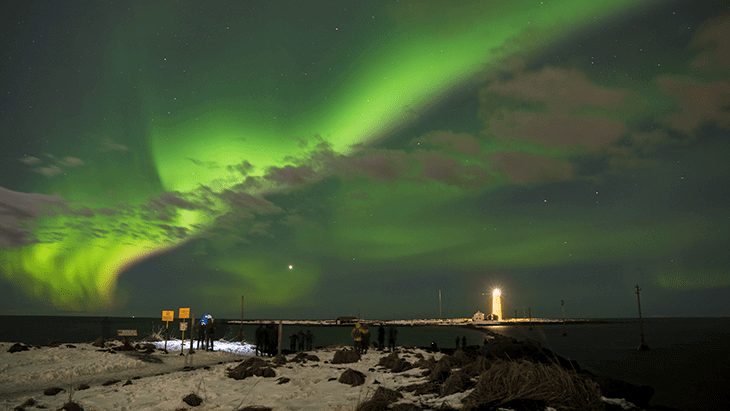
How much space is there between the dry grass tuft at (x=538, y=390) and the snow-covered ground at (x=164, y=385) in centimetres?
70

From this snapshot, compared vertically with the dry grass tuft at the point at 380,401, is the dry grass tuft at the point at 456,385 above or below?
above

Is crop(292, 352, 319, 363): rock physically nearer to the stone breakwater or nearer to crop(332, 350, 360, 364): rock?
crop(332, 350, 360, 364): rock

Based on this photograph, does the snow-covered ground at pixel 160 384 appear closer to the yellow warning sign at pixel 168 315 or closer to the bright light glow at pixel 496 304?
the yellow warning sign at pixel 168 315

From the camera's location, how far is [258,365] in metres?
17.5

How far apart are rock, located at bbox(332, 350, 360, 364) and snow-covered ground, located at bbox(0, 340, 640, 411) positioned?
44 centimetres

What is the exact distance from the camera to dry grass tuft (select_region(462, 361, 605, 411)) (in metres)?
8.07

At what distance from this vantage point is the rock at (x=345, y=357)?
21475 millimetres

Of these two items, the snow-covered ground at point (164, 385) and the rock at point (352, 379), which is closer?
the snow-covered ground at point (164, 385)

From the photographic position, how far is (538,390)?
8383 millimetres

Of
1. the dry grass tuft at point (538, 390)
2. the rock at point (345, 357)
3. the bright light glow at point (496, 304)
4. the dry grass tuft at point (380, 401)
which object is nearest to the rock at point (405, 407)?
the dry grass tuft at point (380, 401)

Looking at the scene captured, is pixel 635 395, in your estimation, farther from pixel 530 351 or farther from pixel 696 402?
pixel 696 402

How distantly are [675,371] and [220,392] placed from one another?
167 feet

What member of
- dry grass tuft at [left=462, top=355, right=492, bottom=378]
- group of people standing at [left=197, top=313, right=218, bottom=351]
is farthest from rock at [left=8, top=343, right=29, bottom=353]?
dry grass tuft at [left=462, top=355, right=492, bottom=378]

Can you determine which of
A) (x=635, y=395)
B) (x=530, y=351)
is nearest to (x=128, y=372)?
(x=530, y=351)
